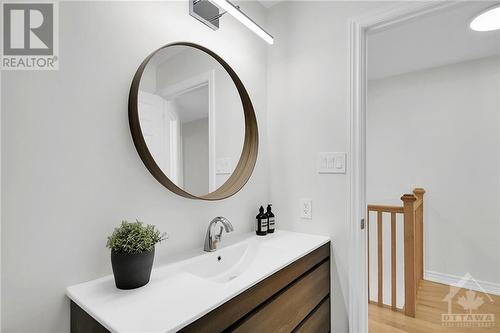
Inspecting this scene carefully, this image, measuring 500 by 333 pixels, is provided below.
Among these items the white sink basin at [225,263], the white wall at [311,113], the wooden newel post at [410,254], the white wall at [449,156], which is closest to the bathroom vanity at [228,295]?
the white sink basin at [225,263]

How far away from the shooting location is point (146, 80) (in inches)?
47.3

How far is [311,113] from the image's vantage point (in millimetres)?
1733

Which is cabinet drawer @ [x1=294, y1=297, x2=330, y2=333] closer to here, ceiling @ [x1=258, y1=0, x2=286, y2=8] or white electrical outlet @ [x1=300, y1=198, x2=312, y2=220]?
white electrical outlet @ [x1=300, y1=198, x2=312, y2=220]

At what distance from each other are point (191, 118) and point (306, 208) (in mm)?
884

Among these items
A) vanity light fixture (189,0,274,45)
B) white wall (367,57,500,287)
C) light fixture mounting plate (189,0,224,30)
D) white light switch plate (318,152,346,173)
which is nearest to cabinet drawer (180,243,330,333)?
white light switch plate (318,152,346,173)

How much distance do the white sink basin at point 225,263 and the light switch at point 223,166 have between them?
0.41m

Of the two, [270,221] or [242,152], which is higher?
[242,152]

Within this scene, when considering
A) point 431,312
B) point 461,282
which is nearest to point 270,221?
point 431,312

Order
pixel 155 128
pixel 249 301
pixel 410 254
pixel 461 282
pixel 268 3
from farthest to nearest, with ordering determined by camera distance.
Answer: pixel 461 282, pixel 410 254, pixel 268 3, pixel 155 128, pixel 249 301

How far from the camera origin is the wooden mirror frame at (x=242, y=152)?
1.14 metres

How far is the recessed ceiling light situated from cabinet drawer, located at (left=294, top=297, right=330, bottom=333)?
2206mm

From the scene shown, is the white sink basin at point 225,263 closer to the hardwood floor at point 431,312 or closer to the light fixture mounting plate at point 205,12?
the light fixture mounting plate at point 205,12

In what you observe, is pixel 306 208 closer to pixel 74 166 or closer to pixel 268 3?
pixel 74 166

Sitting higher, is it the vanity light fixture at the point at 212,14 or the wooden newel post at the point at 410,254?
the vanity light fixture at the point at 212,14
